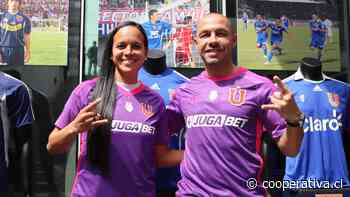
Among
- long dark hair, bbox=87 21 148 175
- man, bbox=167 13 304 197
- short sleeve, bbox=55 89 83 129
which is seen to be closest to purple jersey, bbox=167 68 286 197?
man, bbox=167 13 304 197

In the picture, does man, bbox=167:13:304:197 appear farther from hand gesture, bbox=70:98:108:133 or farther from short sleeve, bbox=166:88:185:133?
hand gesture, bbox=70:98:108:133

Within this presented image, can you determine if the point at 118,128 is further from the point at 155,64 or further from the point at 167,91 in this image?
the point at 155,64

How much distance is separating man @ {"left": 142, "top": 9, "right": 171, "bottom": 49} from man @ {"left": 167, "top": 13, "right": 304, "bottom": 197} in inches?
51.2

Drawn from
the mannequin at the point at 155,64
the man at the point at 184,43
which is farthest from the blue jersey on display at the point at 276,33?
the mannequin at the point at 155,64

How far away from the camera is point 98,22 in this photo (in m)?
3.13

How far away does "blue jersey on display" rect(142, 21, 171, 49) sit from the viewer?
10.4 feet

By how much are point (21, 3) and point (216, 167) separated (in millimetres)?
2049

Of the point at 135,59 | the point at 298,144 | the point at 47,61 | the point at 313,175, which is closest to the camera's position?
the point at 298,144

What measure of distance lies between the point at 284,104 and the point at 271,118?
0.67 feet

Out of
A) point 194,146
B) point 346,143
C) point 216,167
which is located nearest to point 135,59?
point 194,146

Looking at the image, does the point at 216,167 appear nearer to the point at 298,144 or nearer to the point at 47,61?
the point at 298,144

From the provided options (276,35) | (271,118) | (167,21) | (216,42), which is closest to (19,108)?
(167,21)

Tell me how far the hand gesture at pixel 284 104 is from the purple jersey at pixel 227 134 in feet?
0.46

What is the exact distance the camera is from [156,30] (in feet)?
10.5
